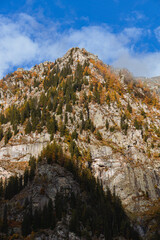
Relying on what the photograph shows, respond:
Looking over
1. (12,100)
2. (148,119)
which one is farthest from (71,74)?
(148,119)

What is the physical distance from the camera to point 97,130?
113m

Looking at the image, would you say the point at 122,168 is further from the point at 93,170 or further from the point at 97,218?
the point at 97,218

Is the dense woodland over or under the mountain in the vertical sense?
under

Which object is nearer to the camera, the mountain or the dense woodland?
the dense woodland

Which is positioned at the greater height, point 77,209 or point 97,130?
point 97,130

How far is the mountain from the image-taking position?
292 feet

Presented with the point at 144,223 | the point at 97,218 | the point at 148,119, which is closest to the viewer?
the point at 97,218

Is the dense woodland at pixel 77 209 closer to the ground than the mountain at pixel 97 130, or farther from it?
closer to the ground

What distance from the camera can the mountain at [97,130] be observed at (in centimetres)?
8912

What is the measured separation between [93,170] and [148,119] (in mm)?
44410

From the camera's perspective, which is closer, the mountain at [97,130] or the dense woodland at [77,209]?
the dense woodland at [77,209]

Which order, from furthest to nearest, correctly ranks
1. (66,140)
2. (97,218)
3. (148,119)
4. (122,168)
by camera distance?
(148,119)
(66,140)
(122,168)
(97,218)

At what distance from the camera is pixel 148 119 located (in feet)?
398

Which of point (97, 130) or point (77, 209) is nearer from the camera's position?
point (77, 209)
